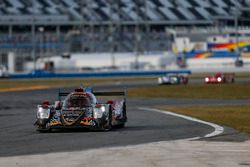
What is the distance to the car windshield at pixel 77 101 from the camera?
25.4 meters

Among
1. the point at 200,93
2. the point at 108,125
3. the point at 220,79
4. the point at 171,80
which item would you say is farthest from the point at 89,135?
the point at 171,80

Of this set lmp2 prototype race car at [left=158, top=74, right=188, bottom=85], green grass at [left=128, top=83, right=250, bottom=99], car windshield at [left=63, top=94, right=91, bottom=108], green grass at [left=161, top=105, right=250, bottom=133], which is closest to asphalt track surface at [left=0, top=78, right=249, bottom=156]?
car windshield at [left=63, top=94, right=91, bottom=108]

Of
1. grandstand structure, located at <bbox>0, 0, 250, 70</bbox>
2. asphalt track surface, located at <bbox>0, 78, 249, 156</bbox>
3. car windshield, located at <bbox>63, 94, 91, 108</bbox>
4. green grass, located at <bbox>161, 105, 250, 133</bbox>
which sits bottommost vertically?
green grass, located at <bbox>161, 105, 250, 133</bbox>

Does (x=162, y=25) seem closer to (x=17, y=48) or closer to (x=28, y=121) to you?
(x=17, y=48)

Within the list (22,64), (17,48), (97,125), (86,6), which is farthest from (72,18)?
Result: (97,125)

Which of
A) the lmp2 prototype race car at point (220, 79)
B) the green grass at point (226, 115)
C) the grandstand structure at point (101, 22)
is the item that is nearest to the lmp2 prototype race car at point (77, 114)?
the green grass at point (226, 115)

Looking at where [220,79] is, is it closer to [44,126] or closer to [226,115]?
[226,115]

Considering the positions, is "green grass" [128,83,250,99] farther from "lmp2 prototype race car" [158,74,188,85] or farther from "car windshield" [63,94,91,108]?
"car windshield" [63,94,91,108]

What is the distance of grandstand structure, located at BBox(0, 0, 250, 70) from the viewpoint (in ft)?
491

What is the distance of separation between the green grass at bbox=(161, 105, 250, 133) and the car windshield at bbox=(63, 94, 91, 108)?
4305mm

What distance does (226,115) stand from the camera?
32.7 meters

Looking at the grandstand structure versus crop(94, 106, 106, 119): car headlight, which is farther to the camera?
the grandstand structure

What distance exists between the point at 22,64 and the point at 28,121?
10344 centimetres

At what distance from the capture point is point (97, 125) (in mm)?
24922
